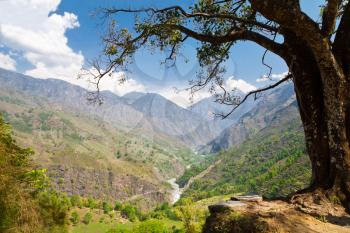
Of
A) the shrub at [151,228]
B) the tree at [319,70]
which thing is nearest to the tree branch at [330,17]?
the tree at [319,70]

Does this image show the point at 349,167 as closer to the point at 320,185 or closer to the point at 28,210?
the point at 320,185

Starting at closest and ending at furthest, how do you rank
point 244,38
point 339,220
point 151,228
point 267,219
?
point 267,219 → point 339,220 → point 244,38 → point 151,228

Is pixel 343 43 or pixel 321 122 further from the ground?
pixel 343 43

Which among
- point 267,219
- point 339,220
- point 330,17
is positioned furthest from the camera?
point 330,17

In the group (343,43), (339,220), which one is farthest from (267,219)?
(343,43)

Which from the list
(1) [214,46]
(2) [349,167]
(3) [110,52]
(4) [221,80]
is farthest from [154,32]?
(2) [349,167]

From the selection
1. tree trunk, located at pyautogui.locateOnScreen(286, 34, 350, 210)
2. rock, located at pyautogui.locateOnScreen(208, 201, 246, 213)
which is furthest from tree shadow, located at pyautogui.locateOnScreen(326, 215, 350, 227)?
rock, located at pyautogui.locateOnScreen(208, 201, 246, 213)

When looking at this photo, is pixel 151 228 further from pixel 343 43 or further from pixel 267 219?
pixel 267 219

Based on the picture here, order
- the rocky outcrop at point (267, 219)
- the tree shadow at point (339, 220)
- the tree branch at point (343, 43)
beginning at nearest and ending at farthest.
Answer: the rocky outcrop at point (267, 219) → the tree shadow at point (339, 220) → the tree branch at point (343, 43)

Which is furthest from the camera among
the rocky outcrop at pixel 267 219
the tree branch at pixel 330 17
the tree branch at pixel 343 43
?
the tree branch at pixel 343 43

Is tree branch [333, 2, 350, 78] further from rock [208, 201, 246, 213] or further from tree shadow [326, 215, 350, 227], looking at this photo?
rock [208, 201, 246, 213]

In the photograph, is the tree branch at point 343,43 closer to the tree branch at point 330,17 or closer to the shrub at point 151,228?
the tree branch at point 330,17

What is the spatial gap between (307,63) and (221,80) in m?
5.47

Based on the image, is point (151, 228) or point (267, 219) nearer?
point (267, 219)
